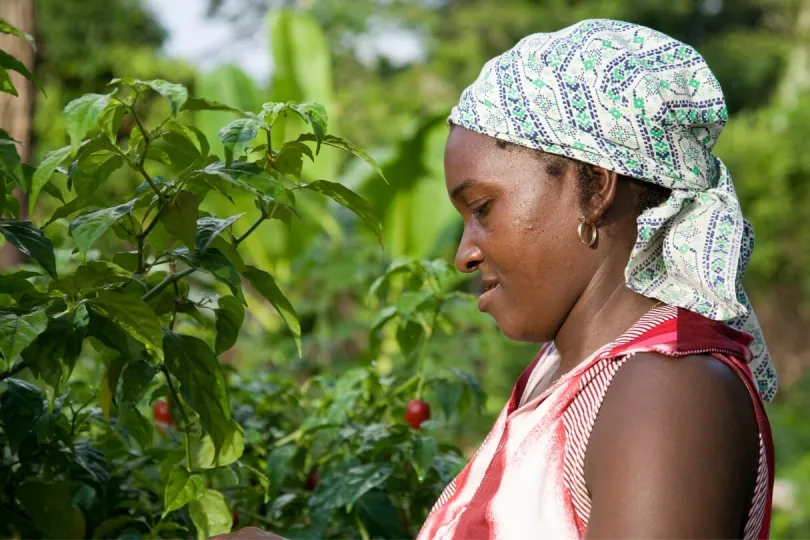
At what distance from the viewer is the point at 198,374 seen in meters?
1.40

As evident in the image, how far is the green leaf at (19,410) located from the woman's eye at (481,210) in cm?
67

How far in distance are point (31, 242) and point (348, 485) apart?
703 millimetres

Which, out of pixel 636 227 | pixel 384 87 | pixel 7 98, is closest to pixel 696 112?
pixel 636 227

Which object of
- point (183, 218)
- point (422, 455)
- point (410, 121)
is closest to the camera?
point (183, 218)

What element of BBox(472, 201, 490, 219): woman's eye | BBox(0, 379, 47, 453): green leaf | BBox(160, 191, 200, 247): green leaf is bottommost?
BBox(0, 379, 47, 453): green leaf

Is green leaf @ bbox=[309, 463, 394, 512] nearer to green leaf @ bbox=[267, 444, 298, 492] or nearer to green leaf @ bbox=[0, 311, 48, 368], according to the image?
green leaf @ bbox=[267, 444, 298, 492]

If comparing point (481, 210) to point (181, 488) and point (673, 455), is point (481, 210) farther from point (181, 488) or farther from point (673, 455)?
point (181, 488)

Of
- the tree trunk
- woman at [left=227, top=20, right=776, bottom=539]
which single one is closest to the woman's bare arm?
woman at [left=227, top=20, right=776, bottom=539]

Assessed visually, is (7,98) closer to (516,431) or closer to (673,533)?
(516,431)

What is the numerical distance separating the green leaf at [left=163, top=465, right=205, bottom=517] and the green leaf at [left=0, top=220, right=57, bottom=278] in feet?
1.21

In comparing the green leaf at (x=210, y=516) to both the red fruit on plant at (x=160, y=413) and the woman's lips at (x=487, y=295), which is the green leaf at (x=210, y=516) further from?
the red fruit on plant at (x=160, y=413)

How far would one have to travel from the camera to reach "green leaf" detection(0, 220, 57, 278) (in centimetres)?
129

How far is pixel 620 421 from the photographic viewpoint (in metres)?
1.14

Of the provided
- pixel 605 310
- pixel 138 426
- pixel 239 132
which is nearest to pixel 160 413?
pixel 138 426
